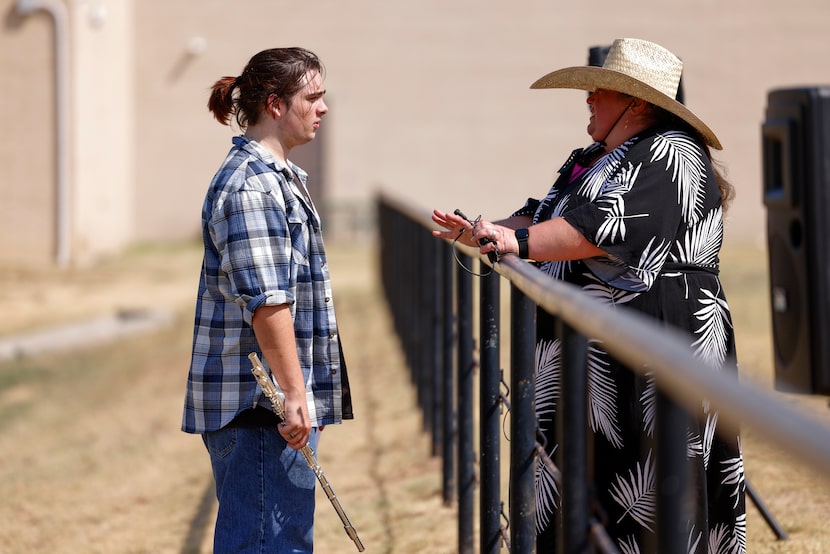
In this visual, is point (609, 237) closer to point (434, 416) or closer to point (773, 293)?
point (773, 293)

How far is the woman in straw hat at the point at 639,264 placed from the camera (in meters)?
2.82

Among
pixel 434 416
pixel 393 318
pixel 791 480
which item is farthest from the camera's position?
pixel 393 318

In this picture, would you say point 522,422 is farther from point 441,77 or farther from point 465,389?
point 441,77

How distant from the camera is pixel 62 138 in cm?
1625

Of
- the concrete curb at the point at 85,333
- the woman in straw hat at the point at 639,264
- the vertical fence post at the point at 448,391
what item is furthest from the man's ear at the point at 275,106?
the concrete curb at the point at 85,333

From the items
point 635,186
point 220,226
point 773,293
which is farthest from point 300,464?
point 773,293

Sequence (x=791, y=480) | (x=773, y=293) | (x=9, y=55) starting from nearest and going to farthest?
(x=773, y=293) → (x=791, y=480) → (x=9, y=55)

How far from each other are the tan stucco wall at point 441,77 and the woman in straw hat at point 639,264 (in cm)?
1701

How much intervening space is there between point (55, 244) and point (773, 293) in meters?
13.9

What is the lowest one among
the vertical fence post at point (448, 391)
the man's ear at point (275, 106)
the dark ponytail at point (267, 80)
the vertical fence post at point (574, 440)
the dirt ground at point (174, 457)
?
the dirt ground at point (174, 457)

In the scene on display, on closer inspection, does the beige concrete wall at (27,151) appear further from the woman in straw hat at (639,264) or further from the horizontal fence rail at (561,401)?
the woman in straw hat at (639,264)

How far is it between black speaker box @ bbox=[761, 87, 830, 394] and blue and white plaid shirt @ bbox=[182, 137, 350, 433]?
1.39 m

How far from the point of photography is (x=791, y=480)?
449 cm

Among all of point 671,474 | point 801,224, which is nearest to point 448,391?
point 801,224
